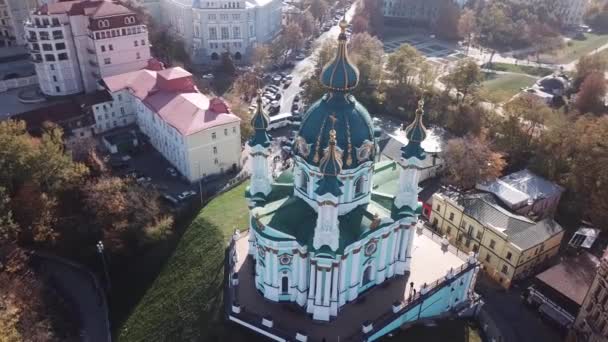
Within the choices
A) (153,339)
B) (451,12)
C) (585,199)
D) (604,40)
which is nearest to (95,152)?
(153,339)

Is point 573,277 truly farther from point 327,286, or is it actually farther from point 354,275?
point 327,286

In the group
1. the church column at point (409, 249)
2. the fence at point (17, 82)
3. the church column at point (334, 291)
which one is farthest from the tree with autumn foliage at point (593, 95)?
the fence at point (17, 82)

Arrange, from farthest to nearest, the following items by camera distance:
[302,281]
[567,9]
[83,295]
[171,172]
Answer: [567,9] → [171,172] → [83,295] → [302,281]

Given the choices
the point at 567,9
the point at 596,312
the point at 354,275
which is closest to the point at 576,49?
the point at 567,9

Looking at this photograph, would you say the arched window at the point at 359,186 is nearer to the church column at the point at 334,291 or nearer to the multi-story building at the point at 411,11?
the church column at the point at 334,291

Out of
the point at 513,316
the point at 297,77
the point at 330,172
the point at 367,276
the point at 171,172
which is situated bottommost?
the point at 513,316

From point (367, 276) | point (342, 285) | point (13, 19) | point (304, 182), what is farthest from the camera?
point (13, 19)

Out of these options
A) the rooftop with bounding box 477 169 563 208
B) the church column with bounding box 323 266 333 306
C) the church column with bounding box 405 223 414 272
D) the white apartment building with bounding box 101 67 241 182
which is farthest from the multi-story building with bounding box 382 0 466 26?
the church column with bounding box 323 266 333 306
